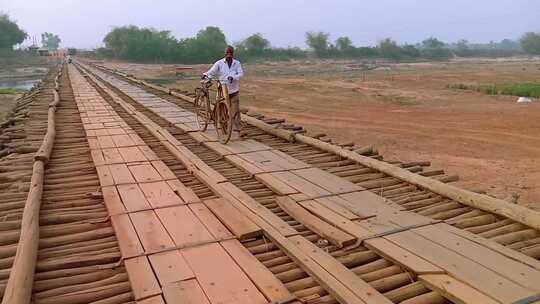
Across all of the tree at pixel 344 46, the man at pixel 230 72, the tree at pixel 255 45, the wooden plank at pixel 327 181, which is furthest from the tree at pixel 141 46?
the wooden plank at pixel 327 181

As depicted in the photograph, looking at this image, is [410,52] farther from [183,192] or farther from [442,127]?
[183,192]

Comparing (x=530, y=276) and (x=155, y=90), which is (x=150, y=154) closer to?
(x=530, y=276)

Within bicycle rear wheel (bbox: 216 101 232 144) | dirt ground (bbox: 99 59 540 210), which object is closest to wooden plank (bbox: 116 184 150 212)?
bicycle rear wheel (bbox: 216 101 232 144)

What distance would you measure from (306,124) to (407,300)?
1269 cm

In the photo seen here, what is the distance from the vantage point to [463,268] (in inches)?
129

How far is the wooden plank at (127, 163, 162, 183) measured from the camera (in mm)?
5570

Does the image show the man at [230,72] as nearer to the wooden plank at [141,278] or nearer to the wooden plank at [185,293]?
the wooden plank at [141,278]

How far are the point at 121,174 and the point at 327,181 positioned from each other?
8.43 feet

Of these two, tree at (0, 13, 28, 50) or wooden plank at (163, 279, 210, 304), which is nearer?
wooden plank at (163, 279, 210, 304)

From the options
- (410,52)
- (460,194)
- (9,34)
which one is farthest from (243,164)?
(410,52)

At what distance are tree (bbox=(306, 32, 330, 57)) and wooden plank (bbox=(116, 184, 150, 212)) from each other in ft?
267

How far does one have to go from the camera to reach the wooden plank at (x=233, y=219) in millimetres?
3904

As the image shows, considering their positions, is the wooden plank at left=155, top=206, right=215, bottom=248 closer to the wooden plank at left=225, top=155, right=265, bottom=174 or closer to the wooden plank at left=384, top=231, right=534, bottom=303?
the wooden plank at left=225, top=155, right=265, bottom=174

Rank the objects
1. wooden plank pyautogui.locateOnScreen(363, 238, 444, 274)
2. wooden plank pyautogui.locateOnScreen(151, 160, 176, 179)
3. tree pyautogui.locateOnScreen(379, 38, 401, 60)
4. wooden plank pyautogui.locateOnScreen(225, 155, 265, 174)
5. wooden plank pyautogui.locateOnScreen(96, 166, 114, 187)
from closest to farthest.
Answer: wooden plank pyautogui.locateOnScreen(363, 238, 444, 274) < wooden plank pyautogui.locateOnScreen(96, 166, 114, 187) < wooden plank pyautogui.locateOnScreen(151, 160, 176, 179) < wooden plank pyautogui.locateOnScreen(225, 155, 265, 174) < tree pyautogui.locateOnScreen(379, 38, 401, 60)
